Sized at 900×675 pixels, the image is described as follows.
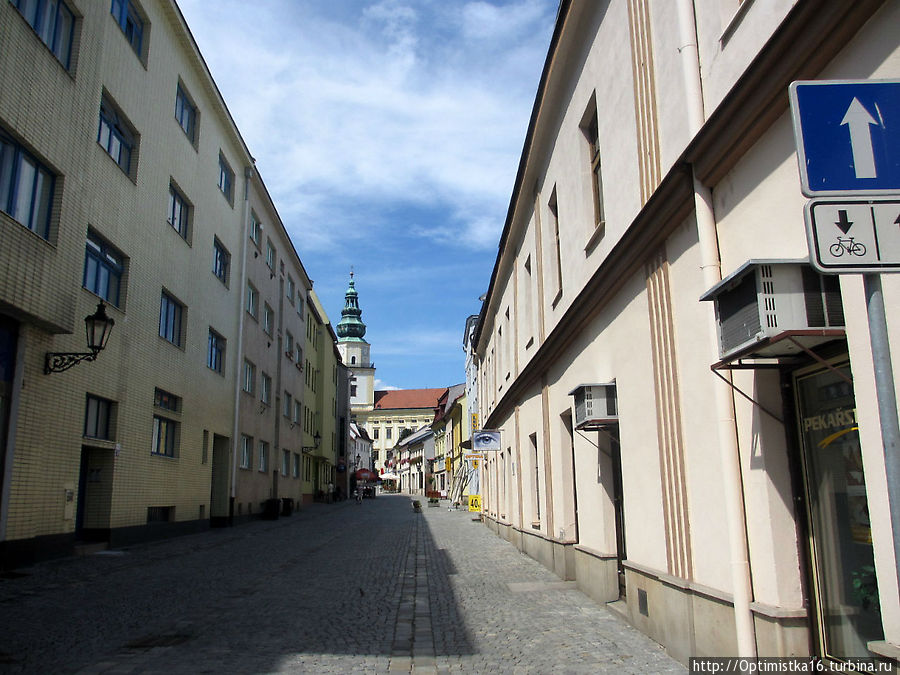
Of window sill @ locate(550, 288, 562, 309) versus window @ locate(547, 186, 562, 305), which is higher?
window @ locate(547, 186, 562, 305)

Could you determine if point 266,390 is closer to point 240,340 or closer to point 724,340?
point 240,340

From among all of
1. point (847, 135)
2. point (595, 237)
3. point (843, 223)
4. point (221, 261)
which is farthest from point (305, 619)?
point (221, 261)

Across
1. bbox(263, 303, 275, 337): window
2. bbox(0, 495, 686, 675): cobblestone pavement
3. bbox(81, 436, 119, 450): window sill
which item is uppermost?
bbox(263, 303, 275, 337): window

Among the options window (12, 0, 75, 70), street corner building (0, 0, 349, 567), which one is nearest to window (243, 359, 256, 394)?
street corner building (0, 0, 349, 567)

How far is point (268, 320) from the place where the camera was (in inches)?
1239

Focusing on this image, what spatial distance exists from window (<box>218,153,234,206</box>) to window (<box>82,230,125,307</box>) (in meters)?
9.09

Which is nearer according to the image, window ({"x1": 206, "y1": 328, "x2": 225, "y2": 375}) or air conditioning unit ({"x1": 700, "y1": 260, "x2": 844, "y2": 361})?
air conditioning unit ({"x1": 700, "y1": 260, "x2": 844, "y2": 361})

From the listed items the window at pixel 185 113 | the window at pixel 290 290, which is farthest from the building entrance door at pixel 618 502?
the window at pixel 290 290

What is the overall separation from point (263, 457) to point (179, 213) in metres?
13.5

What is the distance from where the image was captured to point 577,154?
33.0ft

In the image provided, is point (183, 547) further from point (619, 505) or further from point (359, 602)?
point (619, 505)

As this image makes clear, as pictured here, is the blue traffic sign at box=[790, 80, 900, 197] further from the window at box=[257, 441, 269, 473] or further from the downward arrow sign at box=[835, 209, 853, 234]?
the window at box=[257, 441, 269, 473]

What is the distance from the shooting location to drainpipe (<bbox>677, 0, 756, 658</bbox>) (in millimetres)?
4832

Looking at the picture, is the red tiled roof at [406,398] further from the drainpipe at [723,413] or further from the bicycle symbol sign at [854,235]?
the bicycle symbol sign at [854,235]
